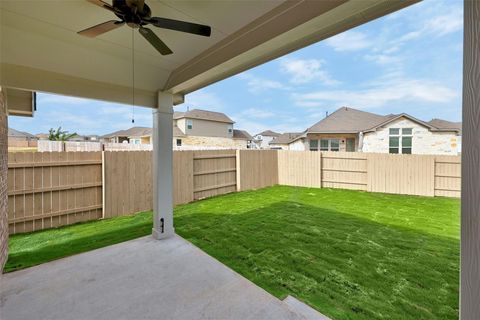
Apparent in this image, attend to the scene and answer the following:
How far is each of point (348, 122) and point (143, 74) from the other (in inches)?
459

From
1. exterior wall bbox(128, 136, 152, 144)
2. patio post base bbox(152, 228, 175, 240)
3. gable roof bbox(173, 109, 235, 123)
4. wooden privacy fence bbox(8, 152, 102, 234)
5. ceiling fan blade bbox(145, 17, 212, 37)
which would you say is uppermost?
gable roof bbox(173, 109, 235, 123)

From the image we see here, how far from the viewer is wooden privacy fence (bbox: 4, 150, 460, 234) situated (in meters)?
4.04

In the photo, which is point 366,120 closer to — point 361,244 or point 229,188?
point 229,188

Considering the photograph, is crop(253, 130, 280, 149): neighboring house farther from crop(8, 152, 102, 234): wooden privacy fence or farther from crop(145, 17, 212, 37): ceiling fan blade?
crop(145, 17, 212, 37): ceiling fan blade

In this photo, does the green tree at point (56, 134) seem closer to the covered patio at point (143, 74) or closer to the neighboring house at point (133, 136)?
the neighboring house at point (133, 136)

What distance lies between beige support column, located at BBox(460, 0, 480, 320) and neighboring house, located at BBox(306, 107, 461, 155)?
1003 cm

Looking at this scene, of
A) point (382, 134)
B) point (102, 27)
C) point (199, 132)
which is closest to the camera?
point (102, 27)

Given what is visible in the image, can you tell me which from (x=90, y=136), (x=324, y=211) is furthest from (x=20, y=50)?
(x=90, y=136)

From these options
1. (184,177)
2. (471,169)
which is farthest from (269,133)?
(471,169)

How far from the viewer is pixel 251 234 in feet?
12.4

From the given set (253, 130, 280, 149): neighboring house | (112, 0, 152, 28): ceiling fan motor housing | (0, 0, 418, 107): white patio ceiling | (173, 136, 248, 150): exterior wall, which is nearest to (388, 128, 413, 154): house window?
(0, 0, 418, 107): white patio ceiling

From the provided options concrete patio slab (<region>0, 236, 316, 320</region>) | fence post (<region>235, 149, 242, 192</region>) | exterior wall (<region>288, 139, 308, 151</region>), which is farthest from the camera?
exterior wall (<region>288, 139, 308, 151</region>)

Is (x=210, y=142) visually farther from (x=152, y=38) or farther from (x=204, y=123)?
(x=152, y=38)

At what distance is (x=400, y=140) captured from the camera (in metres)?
10.1
